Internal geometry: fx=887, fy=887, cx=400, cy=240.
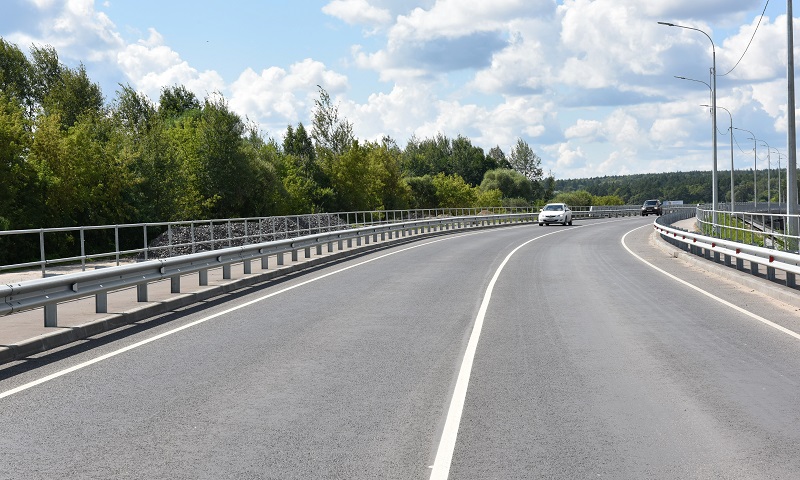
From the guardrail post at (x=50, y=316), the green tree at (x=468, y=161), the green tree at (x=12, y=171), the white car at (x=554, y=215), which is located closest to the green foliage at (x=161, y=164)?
the green tree at (x=12, y=171)

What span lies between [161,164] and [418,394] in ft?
163

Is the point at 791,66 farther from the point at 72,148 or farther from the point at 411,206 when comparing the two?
the point at 411,206

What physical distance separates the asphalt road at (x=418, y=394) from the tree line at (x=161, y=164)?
103 feet

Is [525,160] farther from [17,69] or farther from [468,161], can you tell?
[17,69]

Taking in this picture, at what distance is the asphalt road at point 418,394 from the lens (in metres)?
5.74

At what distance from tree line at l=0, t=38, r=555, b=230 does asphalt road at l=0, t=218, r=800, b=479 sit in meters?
31.4

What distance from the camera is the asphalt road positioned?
574cm

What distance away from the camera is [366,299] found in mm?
15711

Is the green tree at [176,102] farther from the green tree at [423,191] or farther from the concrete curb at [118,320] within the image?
the concrete curb at [118,320]

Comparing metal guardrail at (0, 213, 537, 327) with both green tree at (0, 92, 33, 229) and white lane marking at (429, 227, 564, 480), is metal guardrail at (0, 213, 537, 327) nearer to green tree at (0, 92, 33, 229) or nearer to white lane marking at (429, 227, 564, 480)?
white lane marking at (429, 227, 564, 480)

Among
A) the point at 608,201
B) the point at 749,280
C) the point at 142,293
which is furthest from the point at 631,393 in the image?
the point at 608,201

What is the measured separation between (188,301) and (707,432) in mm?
10371

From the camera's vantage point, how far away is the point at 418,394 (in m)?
7.76

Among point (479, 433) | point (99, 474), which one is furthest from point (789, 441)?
point (99, 474)
